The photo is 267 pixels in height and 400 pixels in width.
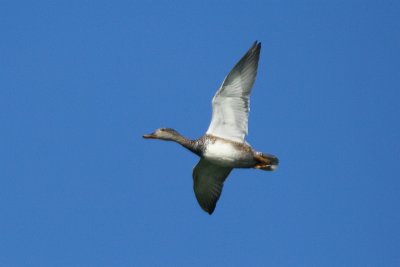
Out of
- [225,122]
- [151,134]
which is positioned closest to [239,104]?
[225,122]

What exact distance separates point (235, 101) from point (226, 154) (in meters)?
1.20

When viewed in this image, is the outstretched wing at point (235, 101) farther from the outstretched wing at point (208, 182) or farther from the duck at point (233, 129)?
the outstretched wing at point (208, 182)

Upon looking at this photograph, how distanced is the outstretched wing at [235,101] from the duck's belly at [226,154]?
0.26 metres

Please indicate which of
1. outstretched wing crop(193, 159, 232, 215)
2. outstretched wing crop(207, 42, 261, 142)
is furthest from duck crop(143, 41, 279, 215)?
outstretched wing crop(193, 159, 232, 215)

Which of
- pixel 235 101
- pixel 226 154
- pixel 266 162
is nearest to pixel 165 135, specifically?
pixel 226 154

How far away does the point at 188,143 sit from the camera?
2233 centimetres


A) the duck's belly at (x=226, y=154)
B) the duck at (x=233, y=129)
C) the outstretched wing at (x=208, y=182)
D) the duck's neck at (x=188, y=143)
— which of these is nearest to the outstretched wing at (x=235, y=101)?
the duck at (x=233, y=129)

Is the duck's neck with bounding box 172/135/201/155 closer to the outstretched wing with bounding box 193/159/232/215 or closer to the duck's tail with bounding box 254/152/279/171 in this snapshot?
the outstretched wing with bounding box 193/159/232/215

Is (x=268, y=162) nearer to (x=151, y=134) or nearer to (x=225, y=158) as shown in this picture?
(x=225, y=158)

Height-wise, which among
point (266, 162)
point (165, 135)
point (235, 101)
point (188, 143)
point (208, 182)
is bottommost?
point (208, 182)

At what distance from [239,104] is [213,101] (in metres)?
0.61

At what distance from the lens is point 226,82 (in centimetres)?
2186

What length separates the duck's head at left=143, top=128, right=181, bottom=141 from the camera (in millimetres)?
22625

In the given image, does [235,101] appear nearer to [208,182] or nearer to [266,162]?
[266,162]
